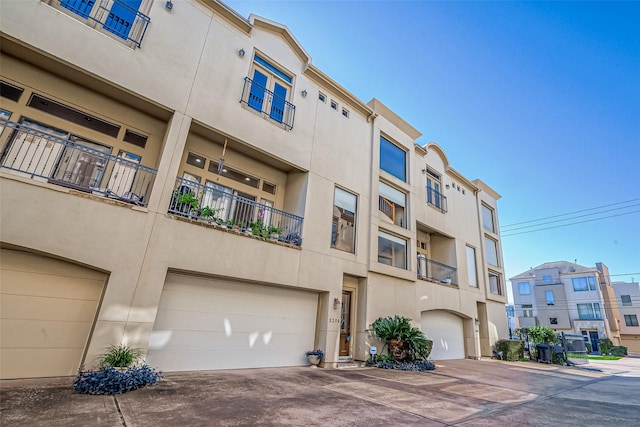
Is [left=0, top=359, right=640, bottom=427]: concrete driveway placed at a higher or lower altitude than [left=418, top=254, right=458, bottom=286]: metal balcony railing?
lower

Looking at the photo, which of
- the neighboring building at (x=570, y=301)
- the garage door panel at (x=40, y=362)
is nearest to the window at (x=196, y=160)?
the garage door panel at (x=40, y=362)

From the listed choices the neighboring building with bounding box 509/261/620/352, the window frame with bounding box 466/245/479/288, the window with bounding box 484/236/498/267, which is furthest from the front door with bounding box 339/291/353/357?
the neighboring building with bounding box 509/261/620/352

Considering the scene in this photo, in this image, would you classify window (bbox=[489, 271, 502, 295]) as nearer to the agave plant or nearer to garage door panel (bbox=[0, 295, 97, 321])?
the agave plant

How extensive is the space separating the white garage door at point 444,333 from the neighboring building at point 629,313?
1357 inches

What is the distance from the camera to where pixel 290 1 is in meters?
8.75

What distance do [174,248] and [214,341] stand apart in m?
2.41

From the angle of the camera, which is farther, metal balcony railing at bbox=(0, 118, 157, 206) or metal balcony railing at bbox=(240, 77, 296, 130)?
metal balcony railing at bbox=(240, 77, 296, 130)

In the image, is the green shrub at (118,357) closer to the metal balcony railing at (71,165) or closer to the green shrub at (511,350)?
the metal balcony railing at (71,165)

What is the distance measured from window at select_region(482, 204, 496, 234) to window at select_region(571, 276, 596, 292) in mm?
23680

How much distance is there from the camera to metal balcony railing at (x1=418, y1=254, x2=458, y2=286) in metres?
12.7

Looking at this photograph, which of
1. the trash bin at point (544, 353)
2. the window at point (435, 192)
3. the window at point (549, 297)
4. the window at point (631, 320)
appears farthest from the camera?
the window at point (549, 297)

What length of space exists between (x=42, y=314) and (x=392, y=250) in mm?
9788

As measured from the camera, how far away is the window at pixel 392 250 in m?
10.5

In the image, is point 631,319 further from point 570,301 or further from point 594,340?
point 594,340
